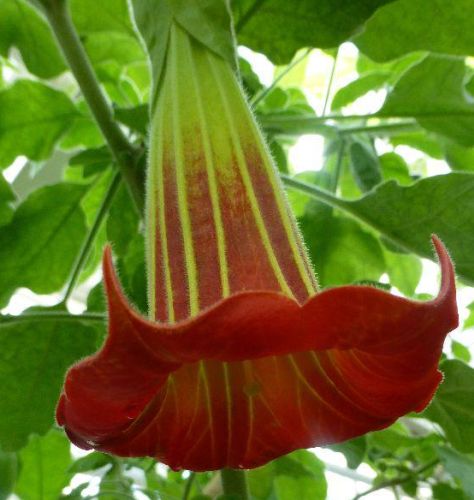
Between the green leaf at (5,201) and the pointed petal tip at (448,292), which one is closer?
the pointed petal tip at (448,292)

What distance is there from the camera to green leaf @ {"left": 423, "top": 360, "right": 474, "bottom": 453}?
0.64 meters

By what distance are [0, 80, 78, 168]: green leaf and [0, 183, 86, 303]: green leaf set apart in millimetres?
53

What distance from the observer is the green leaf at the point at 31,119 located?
0.75 metres

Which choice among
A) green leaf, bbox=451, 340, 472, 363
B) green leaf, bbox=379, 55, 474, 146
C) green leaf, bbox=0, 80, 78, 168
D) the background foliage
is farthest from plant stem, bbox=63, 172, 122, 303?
green leaf, bbox=451, 340, 472, 363

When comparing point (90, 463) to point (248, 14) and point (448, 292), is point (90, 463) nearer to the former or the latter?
point (248, 14)

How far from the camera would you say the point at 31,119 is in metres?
0.76

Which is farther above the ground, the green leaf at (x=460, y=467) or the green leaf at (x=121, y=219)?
the green leaf at (x=121, y=219)

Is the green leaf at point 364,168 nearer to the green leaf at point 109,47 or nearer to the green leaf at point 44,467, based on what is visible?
the green leaf at point 109,47

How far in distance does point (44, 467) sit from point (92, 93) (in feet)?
1.58

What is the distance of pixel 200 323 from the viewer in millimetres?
259

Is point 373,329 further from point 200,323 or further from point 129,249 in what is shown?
point 129,249

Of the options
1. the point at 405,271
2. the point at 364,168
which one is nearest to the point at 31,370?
the point at 364,168

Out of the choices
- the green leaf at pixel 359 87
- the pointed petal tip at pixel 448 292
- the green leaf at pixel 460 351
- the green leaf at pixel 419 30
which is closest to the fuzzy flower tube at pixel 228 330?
the pointed petal tip at pixel 448 292

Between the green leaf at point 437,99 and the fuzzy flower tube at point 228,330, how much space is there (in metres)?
0.27
